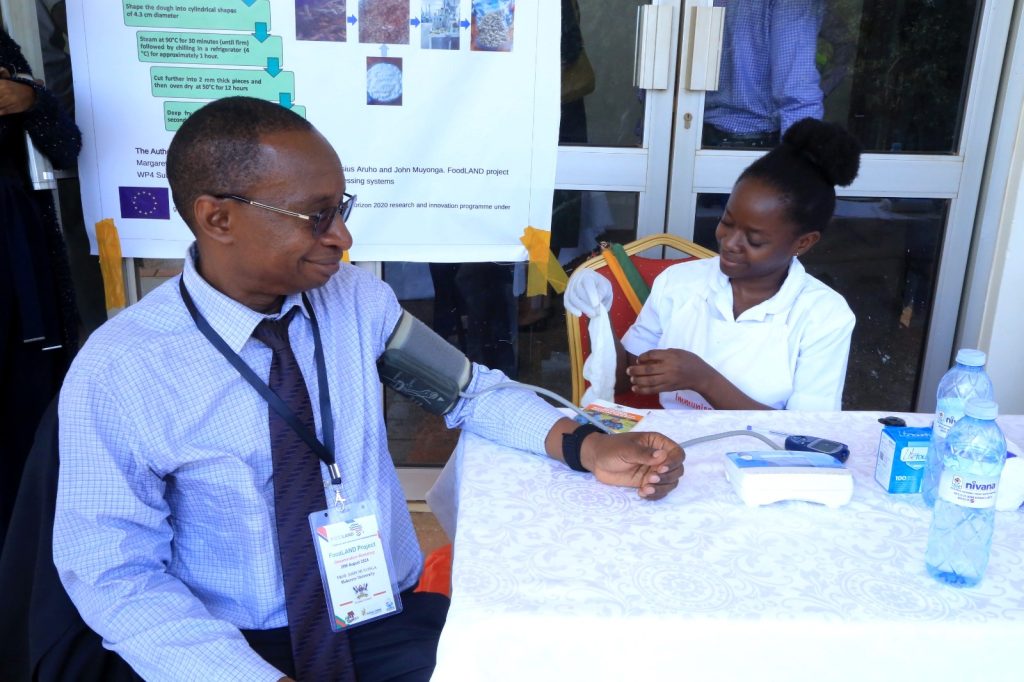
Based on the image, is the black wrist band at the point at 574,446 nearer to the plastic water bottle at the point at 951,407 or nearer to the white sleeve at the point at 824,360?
the plastic water bottle at the point at 951,407

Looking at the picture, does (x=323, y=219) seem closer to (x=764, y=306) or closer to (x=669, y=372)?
(x=669, y=372)

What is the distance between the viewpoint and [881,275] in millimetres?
2941

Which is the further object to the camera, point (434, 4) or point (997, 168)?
point (997, 168)

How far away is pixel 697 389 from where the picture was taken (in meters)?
1.78

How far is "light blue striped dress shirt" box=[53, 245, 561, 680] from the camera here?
1.08 metres

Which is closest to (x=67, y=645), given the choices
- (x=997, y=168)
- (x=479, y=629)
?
(x=479, y=629)

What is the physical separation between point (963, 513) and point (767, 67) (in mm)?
2004

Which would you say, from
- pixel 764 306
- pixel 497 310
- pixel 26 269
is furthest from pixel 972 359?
pixel 26 269

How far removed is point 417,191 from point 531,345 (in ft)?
2.31

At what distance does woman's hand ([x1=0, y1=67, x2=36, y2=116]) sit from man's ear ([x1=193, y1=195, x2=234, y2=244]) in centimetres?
127

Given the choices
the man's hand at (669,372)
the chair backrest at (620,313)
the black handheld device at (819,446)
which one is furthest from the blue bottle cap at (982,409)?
the chair backrest at (620,313)

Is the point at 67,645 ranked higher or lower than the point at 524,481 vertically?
A: lower

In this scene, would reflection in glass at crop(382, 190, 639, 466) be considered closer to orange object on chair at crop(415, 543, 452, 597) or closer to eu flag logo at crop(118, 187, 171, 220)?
eu flag logo at crop(118, 187, 171, 220)

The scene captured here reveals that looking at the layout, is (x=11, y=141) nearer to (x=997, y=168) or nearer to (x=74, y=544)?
(x=74, y=544)
